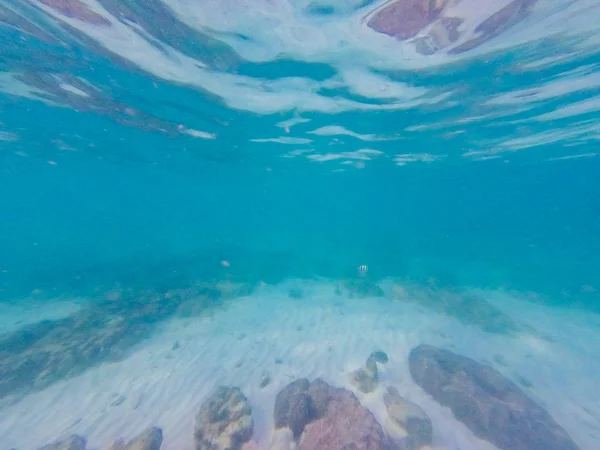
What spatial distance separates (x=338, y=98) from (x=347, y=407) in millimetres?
12418

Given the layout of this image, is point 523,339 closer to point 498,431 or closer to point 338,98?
point 498,431

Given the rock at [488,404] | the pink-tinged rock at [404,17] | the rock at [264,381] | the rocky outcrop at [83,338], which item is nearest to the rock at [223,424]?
the rock at [264,381]

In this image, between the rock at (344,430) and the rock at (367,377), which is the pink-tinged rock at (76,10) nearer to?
the rock at (344,430)

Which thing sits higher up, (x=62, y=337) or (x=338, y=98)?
(x=338, y=98)

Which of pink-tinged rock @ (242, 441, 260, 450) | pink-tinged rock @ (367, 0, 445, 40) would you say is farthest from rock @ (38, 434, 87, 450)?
pink-tinged rock @ (367, 0, 445, 40)

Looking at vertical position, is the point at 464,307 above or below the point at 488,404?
below

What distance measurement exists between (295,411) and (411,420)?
306cm

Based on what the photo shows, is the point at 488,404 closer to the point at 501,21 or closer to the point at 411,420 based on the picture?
the point at 411,420

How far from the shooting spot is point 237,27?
28.8 ft

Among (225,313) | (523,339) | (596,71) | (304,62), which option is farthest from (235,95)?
Result: (523,339)

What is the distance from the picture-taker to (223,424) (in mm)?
6828

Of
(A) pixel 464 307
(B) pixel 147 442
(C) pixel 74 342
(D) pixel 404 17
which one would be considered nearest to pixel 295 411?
(B) pixel 147 442

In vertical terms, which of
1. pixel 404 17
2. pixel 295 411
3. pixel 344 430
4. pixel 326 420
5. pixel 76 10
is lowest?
pixel 295 411

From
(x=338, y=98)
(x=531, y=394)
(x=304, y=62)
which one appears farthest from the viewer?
(x=338, y=98)
